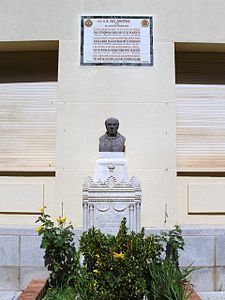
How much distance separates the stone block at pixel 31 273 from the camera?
576 cm

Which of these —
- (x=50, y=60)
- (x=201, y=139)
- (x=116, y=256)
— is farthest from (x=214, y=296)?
(x=50, y=60)

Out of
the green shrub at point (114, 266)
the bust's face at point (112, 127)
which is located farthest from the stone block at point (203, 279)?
the bust's face at point (112, 127)

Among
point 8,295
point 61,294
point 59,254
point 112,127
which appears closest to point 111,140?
point 112,127

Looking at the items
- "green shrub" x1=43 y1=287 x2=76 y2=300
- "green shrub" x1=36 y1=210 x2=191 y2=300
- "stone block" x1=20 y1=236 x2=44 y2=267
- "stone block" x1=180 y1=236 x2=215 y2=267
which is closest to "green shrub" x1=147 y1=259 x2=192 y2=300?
"green shrub" x1=36 y1=210 x2=191 y2=300

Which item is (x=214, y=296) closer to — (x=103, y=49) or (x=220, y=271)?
(x=220, y=271)

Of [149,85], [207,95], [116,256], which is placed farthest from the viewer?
[207,95]

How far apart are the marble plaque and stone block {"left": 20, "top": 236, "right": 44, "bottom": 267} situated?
3.19m

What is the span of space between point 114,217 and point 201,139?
262cm

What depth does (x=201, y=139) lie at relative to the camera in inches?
293

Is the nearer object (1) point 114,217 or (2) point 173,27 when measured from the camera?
(1) point 114,217

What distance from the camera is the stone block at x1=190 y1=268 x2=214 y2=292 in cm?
579

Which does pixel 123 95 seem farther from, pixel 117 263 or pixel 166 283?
pixel 166 283

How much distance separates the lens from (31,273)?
19.0ft

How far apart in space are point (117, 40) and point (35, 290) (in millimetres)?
4394
